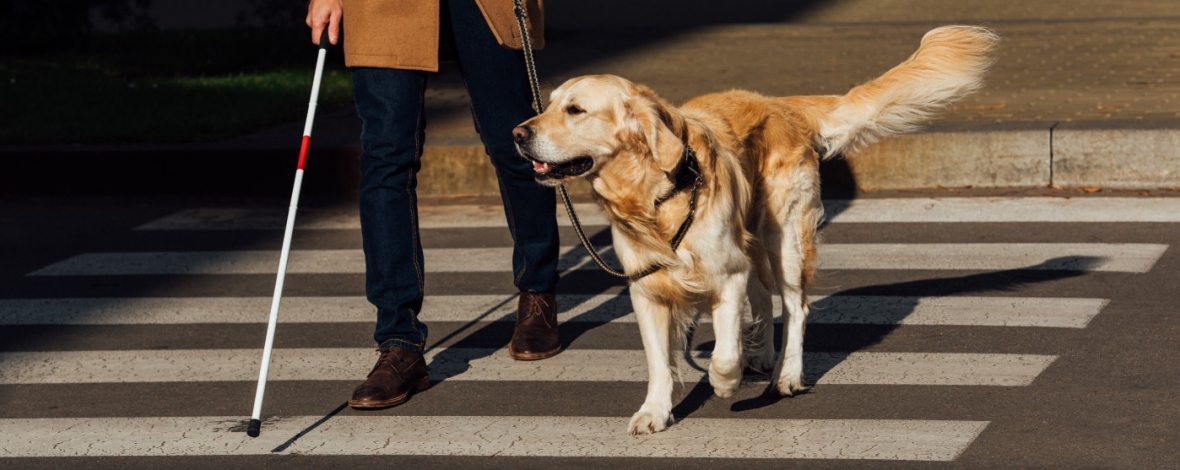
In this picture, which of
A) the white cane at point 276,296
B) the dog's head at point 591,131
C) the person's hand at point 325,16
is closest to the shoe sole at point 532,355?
the white cane at point 276,296

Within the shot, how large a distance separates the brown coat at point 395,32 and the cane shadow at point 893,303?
1.46 m

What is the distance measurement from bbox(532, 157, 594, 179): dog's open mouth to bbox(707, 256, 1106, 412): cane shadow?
928mm

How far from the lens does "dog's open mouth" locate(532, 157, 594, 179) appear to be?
4426mm

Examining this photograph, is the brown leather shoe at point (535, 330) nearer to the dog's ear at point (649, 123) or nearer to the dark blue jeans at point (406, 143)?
the dark blue jeans at point (406, 143)

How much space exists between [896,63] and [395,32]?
7.14 metres

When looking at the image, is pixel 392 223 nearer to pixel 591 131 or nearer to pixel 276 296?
pixel 276 296

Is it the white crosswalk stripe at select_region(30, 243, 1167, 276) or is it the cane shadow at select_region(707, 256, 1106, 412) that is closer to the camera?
the cane shadow at select_region(707, 256, 1106, 412)

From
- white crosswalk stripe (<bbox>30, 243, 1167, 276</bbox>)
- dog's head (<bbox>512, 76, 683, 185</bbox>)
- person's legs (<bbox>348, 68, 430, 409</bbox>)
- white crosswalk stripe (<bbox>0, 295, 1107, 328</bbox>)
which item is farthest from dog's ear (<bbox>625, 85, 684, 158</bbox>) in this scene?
white crosswalk stripe (<bbox>30, 243, 1167, 276</bbox>)

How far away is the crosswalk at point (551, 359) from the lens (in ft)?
14.9

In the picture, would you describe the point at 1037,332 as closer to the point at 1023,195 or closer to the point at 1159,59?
the point at 1023,195

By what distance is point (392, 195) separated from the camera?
5.05 metres

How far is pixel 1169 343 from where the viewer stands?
5.30 meters

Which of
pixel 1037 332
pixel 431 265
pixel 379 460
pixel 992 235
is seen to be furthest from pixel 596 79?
pixel 992 235

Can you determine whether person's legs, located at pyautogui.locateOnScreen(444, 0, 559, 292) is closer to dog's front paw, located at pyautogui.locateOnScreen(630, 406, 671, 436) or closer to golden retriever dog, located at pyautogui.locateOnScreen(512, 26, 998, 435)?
golden retriever dog, located at pyautogui.locateOnScreen(512, 26, 998, 435)
